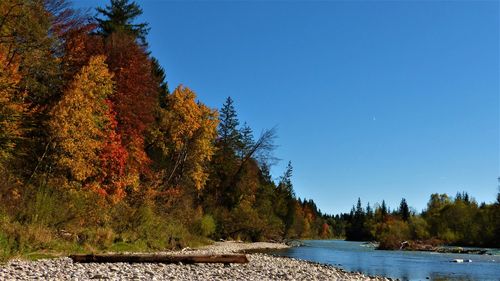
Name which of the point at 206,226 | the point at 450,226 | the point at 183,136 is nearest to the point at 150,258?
the point at 183,136

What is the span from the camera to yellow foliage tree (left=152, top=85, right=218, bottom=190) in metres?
39.3

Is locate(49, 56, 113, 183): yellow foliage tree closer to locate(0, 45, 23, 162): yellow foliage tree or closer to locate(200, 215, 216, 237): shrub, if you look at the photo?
locate(0, 45, 23, 162): yellow foliage tree

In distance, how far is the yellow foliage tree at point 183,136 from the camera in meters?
39.3

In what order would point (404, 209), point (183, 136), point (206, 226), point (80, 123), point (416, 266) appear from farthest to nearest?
point (404, 209) → point (206, 226) → point (183, 136) → point (416, 266) → point (80, 123)

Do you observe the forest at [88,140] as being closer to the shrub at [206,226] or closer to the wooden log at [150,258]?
the shrub at [206,226]

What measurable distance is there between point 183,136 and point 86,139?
18310 millimetres

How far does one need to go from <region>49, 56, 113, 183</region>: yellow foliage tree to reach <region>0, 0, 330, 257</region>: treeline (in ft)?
0.17

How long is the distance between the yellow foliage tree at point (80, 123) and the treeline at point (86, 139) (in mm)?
51

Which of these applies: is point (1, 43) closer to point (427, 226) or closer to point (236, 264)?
point (236, 264)

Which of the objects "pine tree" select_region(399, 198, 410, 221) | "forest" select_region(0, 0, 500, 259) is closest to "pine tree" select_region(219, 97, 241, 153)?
"forest" select_region(0, 0, 500, 259)

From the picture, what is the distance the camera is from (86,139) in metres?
21.6

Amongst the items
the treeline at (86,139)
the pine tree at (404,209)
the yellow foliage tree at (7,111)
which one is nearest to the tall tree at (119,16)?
the treeline at (86,139)

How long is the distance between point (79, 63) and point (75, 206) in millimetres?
9478

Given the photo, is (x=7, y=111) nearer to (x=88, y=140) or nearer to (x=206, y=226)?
(x=88, y=140)
